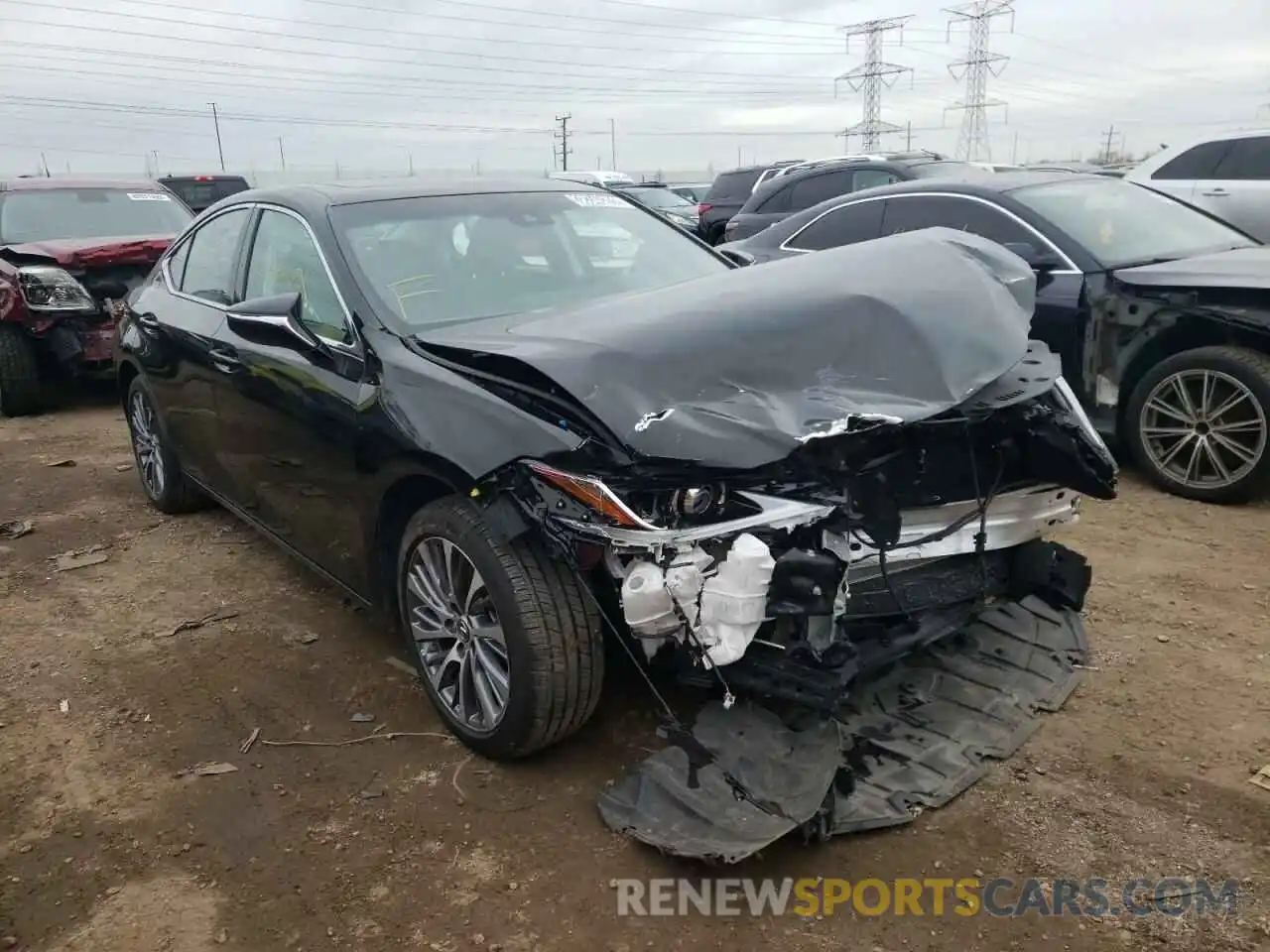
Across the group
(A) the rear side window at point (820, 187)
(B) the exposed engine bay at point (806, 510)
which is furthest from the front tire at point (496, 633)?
(A) the rear side window at point (820, 187)

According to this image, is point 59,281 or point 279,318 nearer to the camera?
point 279,318

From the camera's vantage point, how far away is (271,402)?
374 cm

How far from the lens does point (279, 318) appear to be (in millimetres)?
3387

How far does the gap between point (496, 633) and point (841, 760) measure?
1050mm

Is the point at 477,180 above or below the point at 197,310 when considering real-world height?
above

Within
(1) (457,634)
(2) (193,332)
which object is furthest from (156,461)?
(1) (457,634)

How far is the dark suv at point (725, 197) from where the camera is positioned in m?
15.4

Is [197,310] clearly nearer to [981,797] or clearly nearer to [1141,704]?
[981,797]

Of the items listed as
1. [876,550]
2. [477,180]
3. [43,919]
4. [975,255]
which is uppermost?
[477,180]

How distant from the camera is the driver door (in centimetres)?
333

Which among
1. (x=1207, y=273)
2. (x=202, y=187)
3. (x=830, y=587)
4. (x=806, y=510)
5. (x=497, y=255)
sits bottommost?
(x=830, y=587)

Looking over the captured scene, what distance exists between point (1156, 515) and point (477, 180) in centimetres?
368

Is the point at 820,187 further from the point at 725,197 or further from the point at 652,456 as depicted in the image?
the point at 652,456

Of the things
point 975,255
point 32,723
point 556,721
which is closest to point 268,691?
point 32,723
